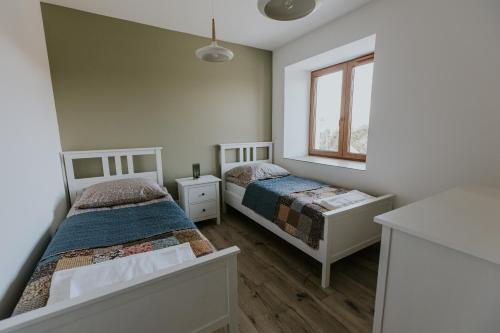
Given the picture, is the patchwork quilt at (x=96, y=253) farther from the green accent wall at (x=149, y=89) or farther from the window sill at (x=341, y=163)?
the window sill at (x=341, y=163)

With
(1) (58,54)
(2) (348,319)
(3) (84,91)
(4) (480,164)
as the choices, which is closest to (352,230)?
(2) (348,319)

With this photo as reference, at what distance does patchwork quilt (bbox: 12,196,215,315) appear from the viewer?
3.13 feet

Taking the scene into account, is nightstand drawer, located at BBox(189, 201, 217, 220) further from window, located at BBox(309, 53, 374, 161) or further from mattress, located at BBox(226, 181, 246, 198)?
window, located at BBox(309, 53, 374, 161)

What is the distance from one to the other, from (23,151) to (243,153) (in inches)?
95.3

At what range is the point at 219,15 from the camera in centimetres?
238

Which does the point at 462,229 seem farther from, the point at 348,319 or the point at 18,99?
the point at 18,99

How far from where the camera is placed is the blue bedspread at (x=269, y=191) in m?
2.33

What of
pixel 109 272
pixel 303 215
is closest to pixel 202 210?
pixel 303 215

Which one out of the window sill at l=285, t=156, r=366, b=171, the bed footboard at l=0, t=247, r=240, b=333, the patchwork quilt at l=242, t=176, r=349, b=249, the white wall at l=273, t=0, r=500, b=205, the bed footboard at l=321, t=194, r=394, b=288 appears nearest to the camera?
the bed footboard at l=0, t=247, r=240, b=333

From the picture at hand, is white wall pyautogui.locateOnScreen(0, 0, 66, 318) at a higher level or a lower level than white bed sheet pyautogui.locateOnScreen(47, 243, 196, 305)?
higher

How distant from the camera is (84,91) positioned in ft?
7.78

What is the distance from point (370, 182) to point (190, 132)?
2230 millimetres

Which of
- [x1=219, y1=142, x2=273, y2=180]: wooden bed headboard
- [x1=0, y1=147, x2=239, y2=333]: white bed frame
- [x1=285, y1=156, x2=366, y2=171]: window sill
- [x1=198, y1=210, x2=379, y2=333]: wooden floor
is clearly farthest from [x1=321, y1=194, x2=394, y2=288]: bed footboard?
[x1=219, y1=142, x2=273, y2=180]: wooden bed headboard

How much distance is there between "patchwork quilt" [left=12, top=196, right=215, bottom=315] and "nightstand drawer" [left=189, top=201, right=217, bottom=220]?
3.80ft
